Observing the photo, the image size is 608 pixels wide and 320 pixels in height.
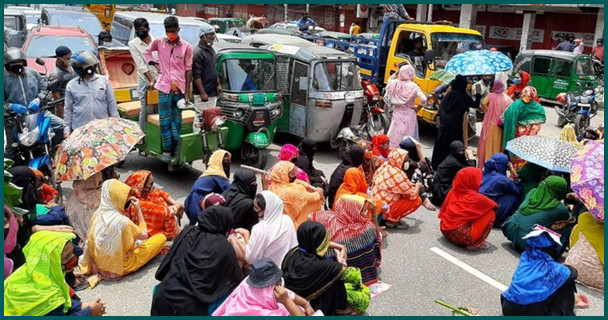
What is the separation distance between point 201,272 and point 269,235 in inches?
30.6

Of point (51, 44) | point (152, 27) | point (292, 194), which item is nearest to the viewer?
point (292, 194)

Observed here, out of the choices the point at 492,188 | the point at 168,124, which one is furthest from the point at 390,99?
the point at 168,124

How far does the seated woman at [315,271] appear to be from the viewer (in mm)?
4207

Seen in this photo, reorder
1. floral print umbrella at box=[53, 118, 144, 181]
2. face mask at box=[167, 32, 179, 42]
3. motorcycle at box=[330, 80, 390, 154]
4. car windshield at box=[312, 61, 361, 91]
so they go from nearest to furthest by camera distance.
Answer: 1. floral print umbrella at box=[53, 118, 144, 181]
2. face mask at box=[167, 32, 179, 42]
3. car windshield at box=[312, 61, 361, 91]
4. motorcycle at box=[330, 80, 390, 154]

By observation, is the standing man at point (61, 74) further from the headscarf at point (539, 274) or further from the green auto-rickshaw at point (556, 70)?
the green auto-rickshaw at point (556, 70)

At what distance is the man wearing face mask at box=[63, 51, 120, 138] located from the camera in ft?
22.6

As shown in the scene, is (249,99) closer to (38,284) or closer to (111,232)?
(111,232)

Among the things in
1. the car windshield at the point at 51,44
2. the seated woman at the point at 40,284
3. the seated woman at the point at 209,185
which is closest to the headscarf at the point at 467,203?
the seated woman at the point at 209,185

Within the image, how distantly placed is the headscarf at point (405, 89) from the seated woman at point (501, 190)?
2.37 meters

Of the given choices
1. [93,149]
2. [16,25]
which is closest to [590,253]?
[93,149]

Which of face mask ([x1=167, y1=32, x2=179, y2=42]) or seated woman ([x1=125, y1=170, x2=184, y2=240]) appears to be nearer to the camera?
seated woman ([x1=125, y1=170, x2=184, y2=240])

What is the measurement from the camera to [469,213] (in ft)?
20.0

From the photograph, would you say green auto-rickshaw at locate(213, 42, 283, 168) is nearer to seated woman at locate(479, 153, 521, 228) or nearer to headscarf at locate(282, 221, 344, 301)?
seated woman at locate(479, 153, 521, 228)

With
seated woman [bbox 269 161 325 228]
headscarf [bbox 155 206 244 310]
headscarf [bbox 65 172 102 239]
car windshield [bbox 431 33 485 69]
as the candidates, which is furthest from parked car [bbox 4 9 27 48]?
headscarf [bbox 155 206 244 310]
